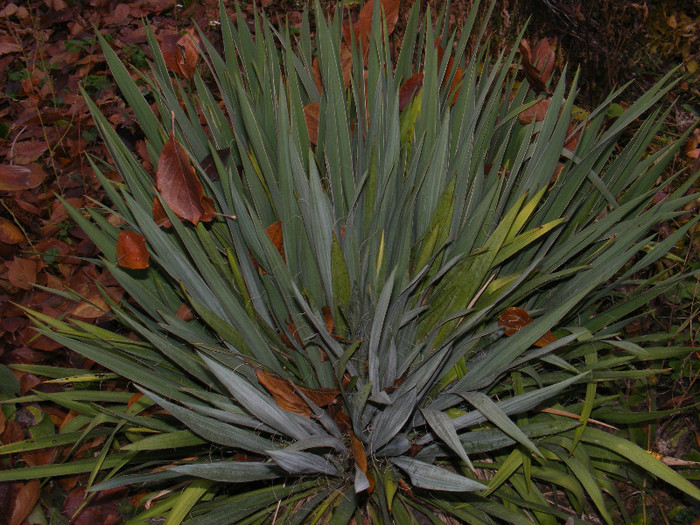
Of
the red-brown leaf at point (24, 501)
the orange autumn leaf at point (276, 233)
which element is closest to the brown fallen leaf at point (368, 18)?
the orange autumn leaf at point (276, 233)

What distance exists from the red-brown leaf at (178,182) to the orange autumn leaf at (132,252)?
0.41 feet

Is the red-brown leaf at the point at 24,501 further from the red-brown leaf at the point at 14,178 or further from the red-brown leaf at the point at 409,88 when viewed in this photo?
the red-brown leaf at the point at 409,88

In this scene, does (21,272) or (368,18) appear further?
(21,272)

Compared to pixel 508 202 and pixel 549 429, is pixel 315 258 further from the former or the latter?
pixel 549 429

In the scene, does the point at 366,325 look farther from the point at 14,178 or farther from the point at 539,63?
the point at 14,178

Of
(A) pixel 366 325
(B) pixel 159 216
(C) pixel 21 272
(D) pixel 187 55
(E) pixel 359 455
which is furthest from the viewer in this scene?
(C) pixel 21 272

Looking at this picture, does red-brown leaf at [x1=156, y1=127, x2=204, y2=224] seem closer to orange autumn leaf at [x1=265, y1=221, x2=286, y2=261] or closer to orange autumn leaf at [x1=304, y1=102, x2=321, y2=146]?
orange autumn leaf at [x1=265, y1=221, x2=286, y2=261]

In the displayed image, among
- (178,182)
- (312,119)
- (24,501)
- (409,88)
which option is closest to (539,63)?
(409,88)

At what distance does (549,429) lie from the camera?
4.49 ft

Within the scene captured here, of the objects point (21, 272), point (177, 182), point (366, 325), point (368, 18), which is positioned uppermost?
point (368, 18)

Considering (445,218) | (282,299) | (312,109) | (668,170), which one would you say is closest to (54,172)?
(312,109)

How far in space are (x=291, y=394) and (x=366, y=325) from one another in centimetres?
23

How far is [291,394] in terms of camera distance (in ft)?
4.31

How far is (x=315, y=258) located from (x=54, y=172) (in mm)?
1578
